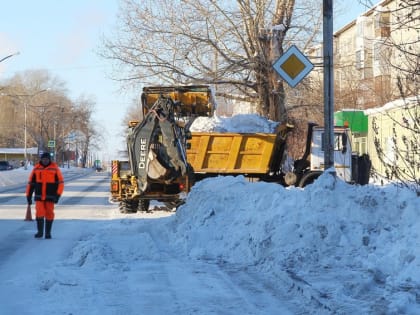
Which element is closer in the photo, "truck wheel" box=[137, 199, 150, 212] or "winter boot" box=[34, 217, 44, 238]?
"winter boot" box=[34, 217, 44, 238]

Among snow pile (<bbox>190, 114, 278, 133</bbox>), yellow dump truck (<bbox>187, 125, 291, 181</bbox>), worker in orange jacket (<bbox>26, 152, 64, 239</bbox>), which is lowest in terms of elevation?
worker in orange jacket (<bbox>26, 152, 64, 239</bbox>)

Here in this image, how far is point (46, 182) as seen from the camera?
13.9 m

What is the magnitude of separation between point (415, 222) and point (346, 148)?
12.6 meters

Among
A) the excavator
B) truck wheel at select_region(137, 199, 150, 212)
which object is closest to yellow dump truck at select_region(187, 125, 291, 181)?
truck wheel at select_region(137, 199, 150, 212)

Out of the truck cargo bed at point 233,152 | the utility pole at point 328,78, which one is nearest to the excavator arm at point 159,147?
the truck cargo bed at point 233,152

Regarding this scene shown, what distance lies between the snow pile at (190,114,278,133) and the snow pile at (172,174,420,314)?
7315mm

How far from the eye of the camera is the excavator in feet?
58.1

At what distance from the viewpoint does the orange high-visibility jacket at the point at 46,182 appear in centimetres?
1384

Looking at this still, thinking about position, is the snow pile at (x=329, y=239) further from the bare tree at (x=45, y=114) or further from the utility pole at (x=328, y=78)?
the bare tree at (x=45, y=114)

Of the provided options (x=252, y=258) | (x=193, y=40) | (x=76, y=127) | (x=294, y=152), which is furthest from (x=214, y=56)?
(x=76, y=127)

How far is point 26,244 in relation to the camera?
12.9 meters

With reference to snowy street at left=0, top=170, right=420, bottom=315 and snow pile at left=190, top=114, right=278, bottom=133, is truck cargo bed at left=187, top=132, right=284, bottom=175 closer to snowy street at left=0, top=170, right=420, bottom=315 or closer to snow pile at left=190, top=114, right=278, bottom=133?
snow pile at left=190, top=114, right=278, bottom=133

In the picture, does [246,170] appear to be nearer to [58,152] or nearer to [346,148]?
[346,148]

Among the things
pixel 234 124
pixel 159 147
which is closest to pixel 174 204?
pixel 159 147
